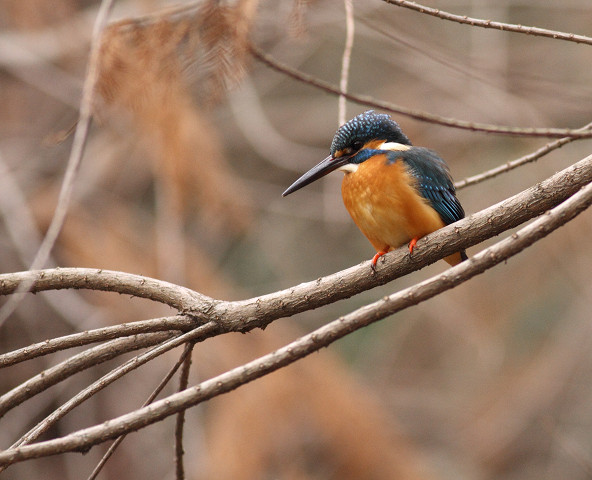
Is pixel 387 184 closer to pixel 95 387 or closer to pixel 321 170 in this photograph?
pixel 321 170

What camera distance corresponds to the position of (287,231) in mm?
4941

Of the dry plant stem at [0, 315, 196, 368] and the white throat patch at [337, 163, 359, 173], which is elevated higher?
the white throat patch at [337, 163, 359, 173]

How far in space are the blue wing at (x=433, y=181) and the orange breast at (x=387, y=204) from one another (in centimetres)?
3

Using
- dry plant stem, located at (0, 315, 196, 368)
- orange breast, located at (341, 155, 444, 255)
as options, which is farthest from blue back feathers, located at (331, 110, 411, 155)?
dry plant stem, located at (0, 315, 196, 368)

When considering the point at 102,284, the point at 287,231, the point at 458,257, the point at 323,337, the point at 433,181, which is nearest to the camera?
the point at 323,337

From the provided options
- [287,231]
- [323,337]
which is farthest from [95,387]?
[287,231]

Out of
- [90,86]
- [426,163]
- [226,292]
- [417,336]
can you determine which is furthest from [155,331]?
[417,336]

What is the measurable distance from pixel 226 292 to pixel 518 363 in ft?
6.69

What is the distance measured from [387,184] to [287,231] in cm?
295

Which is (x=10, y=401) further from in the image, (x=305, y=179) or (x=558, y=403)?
(x=558, y=403)

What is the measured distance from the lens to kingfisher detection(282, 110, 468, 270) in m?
1.94

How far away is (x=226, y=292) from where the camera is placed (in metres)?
3.43

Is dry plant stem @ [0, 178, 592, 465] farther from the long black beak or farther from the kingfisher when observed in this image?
the long black beak

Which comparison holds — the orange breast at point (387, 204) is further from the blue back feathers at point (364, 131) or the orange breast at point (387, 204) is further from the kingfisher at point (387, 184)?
the blue back feathers at point (364, 131)
